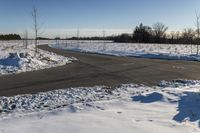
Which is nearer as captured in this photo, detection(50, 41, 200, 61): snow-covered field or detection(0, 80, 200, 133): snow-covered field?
detection(0, 80, 200, 133): snow-covered field

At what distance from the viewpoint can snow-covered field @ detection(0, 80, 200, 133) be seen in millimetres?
6137

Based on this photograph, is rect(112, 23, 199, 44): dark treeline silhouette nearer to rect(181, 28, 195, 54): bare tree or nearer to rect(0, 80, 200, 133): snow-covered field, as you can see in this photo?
rect(181, 28, 195, 54): bare tree

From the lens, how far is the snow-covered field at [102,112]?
6137 mm

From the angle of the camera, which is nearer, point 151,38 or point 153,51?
point 153,51

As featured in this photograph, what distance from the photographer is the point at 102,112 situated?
7.41 m

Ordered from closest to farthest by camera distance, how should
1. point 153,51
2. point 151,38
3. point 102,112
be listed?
1. point 102,112
2. point 153,51
3. point 151,38

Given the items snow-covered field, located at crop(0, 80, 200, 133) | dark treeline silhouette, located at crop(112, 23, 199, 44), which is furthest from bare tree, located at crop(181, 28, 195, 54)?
snow-covered field, located at crop(0, 80, 200, 133)

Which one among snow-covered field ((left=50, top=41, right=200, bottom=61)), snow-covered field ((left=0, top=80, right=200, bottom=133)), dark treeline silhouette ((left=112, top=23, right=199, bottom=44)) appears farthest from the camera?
dark treeline silhouette ((left=112, top=23, right=199, bottom=44))

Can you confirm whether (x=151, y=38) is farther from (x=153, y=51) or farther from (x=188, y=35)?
(x=153, y=51)

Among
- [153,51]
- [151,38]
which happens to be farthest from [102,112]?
[151,38]

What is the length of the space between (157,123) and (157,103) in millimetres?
2069

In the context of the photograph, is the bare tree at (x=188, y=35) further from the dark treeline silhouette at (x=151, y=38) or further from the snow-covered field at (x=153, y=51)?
the snow-covered field at (x=153, y=51)

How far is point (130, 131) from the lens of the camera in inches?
232

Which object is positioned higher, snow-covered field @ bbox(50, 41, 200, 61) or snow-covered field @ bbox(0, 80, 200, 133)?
snow-covered field @ bbox(50, 41, 200, 61)
